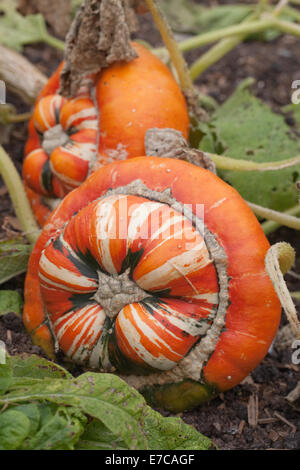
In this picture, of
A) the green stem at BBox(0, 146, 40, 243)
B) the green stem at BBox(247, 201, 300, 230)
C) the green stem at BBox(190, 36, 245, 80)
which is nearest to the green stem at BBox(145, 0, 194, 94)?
the green stem at BBox(190, 36, 245, 80)

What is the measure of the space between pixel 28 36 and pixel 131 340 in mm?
2362

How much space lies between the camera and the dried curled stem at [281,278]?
5.23 ft

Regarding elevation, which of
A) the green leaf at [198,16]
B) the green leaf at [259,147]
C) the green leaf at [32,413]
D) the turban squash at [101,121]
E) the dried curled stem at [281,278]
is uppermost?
the green leaf at [198,16]

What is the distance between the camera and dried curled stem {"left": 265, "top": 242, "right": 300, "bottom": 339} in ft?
5.23

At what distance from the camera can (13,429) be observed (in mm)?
1354

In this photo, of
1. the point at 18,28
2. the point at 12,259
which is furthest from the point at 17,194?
the point at 18,28

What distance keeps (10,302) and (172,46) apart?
1246 millimetres

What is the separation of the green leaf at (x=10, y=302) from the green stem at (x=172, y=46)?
1127mm

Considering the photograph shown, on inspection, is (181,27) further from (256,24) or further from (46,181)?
(46,181)

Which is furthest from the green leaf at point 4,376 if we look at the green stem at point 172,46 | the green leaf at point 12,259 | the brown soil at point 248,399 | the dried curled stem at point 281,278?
the green stem at point 172,46

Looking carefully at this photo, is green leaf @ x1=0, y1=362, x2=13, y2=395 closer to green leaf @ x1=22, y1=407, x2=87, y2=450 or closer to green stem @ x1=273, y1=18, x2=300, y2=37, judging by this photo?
green leaf @ x1=22, y1=407, x2=87, y2=450

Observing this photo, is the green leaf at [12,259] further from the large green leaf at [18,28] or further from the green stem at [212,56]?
the large green leaf at [18,28]

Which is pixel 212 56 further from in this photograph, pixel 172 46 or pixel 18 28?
pixel 18 28
